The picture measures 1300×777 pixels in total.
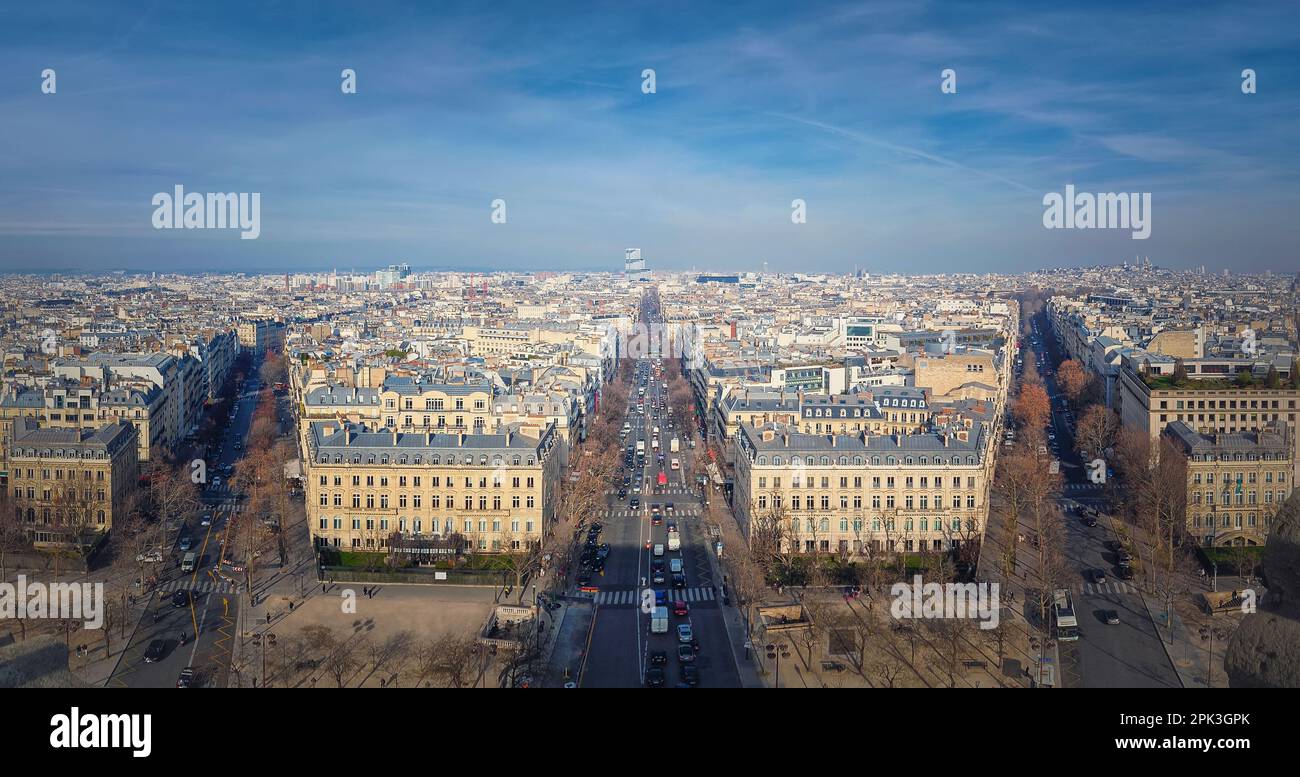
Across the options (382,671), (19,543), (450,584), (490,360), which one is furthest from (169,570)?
(490,360)

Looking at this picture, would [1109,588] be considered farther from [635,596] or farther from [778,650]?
[635,596]

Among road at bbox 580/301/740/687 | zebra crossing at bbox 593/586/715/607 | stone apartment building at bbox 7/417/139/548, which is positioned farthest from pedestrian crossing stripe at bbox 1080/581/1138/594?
stone apartment building at bbox 7/417/139/548

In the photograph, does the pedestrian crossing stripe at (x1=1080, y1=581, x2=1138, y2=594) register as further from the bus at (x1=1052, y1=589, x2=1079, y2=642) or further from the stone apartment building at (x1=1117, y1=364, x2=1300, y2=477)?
the stone apartment building at (x1=1117, y1=364, x2=1300, y2=477)

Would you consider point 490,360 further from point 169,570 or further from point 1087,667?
point 1087,667

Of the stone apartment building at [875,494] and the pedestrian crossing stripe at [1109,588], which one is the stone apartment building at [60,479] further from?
the pedestrian crossing stripe at [1109,588]

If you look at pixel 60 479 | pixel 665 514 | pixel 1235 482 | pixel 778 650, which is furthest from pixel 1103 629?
pixel 60 479
